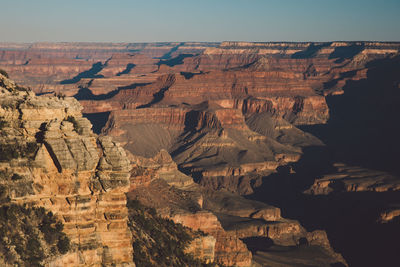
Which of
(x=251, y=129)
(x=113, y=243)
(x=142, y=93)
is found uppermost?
(x=142, y=93)

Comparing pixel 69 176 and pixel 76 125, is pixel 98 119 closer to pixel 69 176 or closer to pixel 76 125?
pixel 76 125

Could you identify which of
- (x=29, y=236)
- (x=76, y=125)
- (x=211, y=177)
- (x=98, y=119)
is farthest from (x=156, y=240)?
(x=98, y=119)

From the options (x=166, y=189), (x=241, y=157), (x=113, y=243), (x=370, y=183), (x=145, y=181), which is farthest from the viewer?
(x=241, y=157)

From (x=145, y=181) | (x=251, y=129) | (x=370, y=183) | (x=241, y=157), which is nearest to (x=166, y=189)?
(x=145, y=181)

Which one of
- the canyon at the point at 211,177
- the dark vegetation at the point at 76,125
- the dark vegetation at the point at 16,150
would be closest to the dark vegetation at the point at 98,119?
the canyon at the point at 211,177

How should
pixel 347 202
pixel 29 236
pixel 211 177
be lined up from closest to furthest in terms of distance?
1. pixel 29 236
2. pixel 347 202
3. pixel 211 177

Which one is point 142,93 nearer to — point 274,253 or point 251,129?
point 251,129

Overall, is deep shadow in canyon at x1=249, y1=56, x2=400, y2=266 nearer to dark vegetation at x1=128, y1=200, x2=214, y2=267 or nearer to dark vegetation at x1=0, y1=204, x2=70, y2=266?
dark vegetation at x1=128, y1=200, x2=214, y2=267
